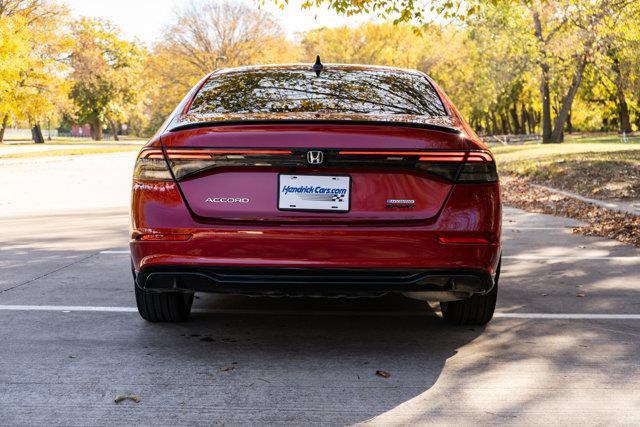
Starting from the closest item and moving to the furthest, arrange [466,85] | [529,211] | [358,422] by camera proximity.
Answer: [358,422]
[529,211]
[466,85]

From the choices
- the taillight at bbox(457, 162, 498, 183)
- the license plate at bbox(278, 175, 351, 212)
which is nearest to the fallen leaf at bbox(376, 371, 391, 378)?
the license plate at bbox(278, 175, 351, 212)

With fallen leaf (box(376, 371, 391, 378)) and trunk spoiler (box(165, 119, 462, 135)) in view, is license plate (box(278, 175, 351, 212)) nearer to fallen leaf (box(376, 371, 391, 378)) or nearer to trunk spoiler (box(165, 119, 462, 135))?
A: trunk spoiler (box(165, 119, 462, 135))

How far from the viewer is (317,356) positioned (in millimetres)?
4477

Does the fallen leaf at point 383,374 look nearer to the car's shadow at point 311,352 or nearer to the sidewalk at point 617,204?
the car's shadow at point 311,352

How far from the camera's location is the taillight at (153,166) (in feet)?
14.0

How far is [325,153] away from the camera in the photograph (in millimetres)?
4098

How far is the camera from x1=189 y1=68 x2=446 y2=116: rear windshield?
4.58m

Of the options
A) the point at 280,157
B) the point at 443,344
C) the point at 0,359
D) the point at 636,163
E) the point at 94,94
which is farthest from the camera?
the point at 94,94

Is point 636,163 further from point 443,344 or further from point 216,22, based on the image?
point 216,22

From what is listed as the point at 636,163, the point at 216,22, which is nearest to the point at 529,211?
the point at 636,163

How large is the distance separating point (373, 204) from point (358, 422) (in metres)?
1.15

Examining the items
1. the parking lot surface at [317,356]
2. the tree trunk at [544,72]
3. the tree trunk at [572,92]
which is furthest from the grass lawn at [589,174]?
the tree trunk at [544,72]

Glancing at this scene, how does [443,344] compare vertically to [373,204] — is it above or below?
below

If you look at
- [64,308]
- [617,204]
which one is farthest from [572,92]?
[64,308]
